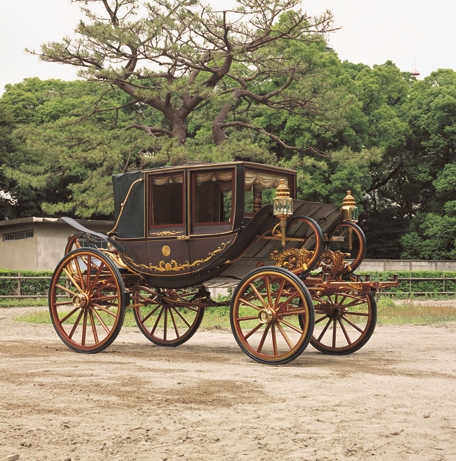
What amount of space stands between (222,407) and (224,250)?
4.10 m

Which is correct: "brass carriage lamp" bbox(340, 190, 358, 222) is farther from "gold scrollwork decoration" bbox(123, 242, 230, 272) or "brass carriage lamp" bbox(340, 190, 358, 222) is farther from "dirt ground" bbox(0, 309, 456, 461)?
"dirt ground" bbox(0, 309, 456, 461)

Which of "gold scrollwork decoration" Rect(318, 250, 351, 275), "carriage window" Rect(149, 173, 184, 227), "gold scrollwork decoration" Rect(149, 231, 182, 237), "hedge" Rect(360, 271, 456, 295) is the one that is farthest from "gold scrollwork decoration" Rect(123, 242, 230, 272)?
"hedge" Rect(360, 271, 456, 295)

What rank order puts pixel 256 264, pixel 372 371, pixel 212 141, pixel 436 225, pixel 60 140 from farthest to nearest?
pixel 436 225, pixel 212 141, pixel 60 140, pixel 256 264, pixel 372 371

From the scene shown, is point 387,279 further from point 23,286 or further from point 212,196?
point 212,196

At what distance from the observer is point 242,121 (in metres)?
37.2

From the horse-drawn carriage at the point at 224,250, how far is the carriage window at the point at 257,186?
15 millimetres

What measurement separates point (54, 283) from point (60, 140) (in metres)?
21.0

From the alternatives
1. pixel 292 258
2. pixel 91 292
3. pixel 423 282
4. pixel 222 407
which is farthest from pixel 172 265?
pixel 423 282

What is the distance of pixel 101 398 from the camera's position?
24.6ft

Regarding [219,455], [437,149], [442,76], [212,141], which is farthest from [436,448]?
[442,76]

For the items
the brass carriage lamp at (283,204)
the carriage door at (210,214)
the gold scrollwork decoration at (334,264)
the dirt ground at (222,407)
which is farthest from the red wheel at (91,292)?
the gold scrollwork decoration at (334,264)

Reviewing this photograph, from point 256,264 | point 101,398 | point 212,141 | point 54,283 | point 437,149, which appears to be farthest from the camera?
point 437,149

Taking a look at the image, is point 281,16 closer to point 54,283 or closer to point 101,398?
point 54,283

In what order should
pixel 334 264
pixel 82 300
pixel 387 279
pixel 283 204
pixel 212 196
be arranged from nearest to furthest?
pixel 283 204
pixel 334 264
pixel 212 196
pixel 82 300
pixel 387 279
